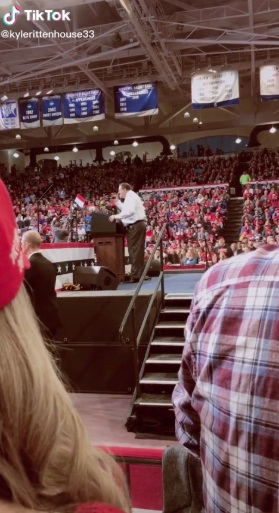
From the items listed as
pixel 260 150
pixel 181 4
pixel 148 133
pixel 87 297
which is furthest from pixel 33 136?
pixel 87 297

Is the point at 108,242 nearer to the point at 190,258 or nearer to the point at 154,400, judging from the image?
the point at 190,258

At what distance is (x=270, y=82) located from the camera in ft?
47.9

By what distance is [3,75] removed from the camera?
18.7 m

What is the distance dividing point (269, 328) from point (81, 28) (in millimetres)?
16352

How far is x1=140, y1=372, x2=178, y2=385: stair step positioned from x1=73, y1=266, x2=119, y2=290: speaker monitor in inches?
90.0

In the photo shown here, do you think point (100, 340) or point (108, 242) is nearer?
point (100, 340)

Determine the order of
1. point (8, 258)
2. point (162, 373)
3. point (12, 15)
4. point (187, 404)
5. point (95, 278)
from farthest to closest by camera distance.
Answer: point (12, 15)
point (95, 278)
point (162, 373)
point (187, 404)
point (8, 258)

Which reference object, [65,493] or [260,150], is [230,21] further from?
[65,493]

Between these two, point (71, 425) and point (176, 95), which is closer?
point (71, 425)

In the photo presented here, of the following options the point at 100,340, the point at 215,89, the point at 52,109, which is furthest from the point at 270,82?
the point at 100,340

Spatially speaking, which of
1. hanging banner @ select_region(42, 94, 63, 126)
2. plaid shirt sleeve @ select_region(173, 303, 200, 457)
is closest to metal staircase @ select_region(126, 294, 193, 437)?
plaid shirt sleeve @ select_region(173, 303, 200, 457)

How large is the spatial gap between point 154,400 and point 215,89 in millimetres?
12156

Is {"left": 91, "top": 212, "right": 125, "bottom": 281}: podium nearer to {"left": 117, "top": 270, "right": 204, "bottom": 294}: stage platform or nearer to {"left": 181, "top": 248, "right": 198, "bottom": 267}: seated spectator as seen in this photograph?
{"left": 117, "top": 270, "right": 204, "bottom": 294}: stage platform

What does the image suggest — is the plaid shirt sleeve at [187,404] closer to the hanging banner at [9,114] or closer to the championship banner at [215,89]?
the championship banner at [215,89]
